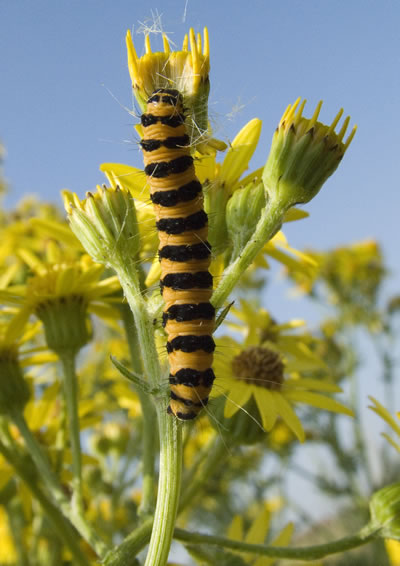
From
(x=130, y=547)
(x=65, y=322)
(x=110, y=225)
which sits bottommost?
(x=130, y=547)

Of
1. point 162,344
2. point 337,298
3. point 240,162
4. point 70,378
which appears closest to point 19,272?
point 70,378

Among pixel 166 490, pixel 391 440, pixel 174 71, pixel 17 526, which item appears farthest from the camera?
pixel 17 526

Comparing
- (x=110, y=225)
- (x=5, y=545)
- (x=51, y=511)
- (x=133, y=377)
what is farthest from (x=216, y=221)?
(x=5, y=545)

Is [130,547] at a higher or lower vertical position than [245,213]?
lower

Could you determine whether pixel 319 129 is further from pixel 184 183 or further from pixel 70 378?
pixel 70 378

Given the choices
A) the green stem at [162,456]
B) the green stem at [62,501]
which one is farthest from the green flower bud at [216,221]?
the green stem at [62,501]

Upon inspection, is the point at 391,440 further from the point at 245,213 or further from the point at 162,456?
the point at 162,456
